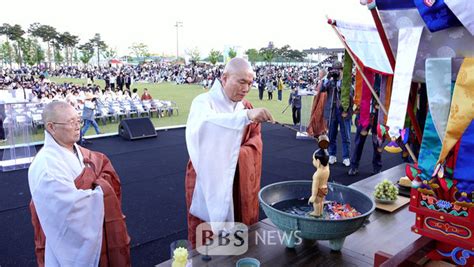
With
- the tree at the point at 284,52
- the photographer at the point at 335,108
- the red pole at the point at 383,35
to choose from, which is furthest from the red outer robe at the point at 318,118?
the tree at the point at 284,52

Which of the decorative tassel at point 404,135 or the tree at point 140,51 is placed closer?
the decorative tassel at point 404,135

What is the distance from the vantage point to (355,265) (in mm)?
1855

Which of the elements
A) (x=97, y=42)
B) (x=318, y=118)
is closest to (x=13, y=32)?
(x=97, y=42)

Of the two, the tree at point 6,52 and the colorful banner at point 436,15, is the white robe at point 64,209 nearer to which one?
the colorful banner at point 436,15

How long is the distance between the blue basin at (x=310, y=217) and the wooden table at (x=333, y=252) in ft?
0.23

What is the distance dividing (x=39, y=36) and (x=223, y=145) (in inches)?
2492

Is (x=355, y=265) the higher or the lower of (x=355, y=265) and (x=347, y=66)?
the lower

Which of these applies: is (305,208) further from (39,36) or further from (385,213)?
(39,36)

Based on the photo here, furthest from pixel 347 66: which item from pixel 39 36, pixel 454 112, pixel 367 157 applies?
pixel 39 36

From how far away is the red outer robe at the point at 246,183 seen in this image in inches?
96.5

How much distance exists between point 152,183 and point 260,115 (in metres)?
4.32

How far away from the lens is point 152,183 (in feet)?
19.4

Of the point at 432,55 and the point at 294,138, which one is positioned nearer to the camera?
the point at 432,55

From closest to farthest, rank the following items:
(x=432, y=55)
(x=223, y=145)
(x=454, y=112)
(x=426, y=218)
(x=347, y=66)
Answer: (x=454, y=112) → (x=432, y=55) → (x=426, y=218) → (x=347, y=66) → (x=223, y=145)
